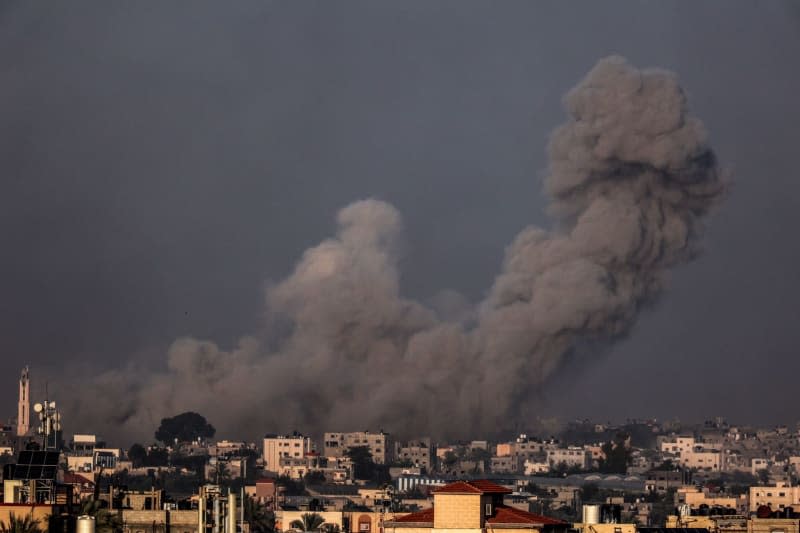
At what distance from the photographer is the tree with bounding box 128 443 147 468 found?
5709 inches

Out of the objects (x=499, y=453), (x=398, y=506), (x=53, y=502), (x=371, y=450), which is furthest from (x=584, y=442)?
(x=53, y=502)

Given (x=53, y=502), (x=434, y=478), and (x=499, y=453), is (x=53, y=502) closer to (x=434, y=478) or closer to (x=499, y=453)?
(x=434, y=478)

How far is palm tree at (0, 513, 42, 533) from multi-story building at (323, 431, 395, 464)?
11003 cm

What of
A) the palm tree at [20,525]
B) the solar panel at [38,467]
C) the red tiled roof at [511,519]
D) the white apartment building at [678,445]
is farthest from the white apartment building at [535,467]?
the palm tree at [20,525]

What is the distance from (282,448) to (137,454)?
996 centimetres

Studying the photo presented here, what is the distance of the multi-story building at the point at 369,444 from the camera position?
151375 mm

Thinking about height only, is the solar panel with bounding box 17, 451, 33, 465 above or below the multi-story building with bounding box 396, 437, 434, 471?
below

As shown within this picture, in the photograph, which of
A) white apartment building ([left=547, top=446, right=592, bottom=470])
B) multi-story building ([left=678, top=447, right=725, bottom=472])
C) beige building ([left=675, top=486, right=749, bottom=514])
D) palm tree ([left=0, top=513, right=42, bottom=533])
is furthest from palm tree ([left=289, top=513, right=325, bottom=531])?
multi-story building ([left=678, top=447, right=725, bottom=472])

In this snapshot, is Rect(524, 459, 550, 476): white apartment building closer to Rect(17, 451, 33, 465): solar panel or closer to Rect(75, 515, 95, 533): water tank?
Rect(17, 451, 33, 465): solar panel

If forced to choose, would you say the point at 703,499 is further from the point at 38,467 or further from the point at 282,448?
the point at 38,467

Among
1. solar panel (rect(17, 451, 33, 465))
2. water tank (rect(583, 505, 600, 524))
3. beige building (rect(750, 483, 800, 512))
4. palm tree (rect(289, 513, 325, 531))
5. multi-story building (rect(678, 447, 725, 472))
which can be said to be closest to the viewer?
solar panel (rect(17, 451, 33, 465))

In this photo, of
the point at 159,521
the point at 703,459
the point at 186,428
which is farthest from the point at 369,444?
the point at 159,521

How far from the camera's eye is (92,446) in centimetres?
14725

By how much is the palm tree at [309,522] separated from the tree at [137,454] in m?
64.3
